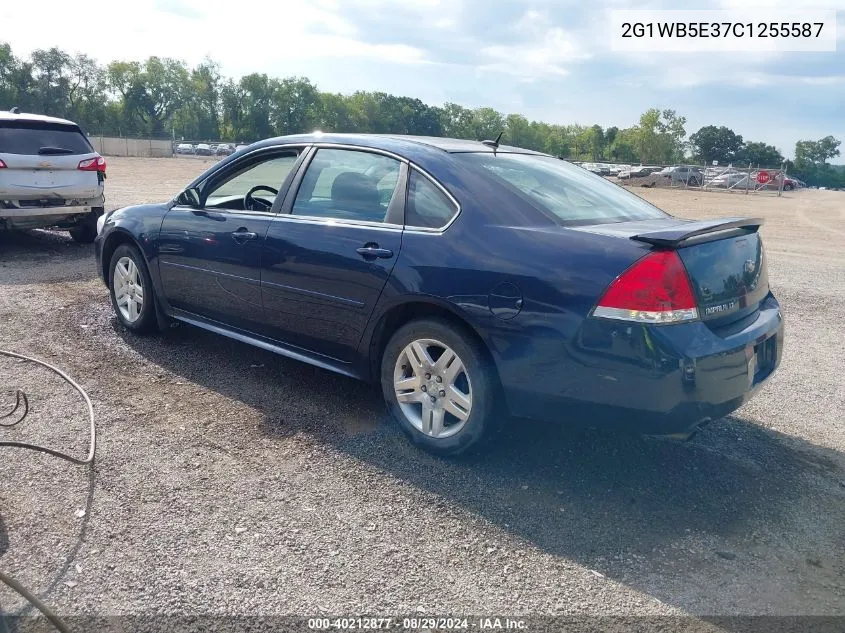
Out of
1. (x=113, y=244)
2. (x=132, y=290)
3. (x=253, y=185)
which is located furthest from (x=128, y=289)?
(x=253, y=185)

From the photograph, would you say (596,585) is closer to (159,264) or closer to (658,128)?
(159,264)

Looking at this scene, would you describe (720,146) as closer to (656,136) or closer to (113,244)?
(656,136)

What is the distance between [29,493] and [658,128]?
81.6m

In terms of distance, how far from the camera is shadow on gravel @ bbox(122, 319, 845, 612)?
292 centimetres

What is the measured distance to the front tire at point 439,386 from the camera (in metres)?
3.50

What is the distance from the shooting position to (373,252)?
12.6 ft

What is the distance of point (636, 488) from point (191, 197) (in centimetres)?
353

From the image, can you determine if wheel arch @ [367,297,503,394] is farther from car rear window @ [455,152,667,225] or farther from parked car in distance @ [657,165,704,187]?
parked car in distance @ [657,165,704,187]

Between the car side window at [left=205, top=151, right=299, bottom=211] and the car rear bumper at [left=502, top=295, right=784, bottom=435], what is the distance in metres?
2.24

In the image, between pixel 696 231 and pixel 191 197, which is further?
pixel 191 197

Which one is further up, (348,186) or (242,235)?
(348,186)

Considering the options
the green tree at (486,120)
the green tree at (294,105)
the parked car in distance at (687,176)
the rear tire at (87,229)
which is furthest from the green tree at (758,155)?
the rear tire at (87,229)

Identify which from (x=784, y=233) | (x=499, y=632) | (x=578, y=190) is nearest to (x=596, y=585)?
(x=499, y=632)

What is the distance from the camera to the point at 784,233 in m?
16.9
